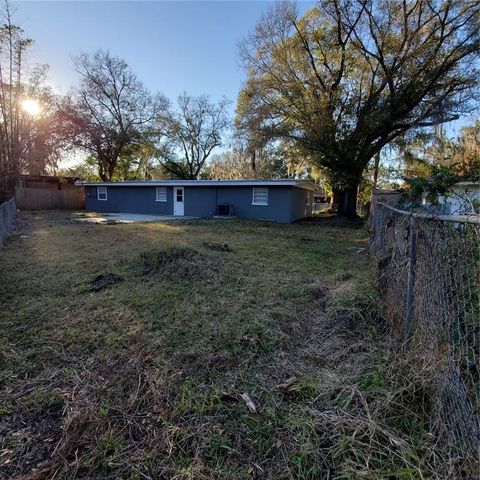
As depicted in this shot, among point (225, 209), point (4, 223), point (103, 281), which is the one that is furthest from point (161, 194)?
point (103, 281)

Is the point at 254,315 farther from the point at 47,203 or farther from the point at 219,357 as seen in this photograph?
the point at 47,203

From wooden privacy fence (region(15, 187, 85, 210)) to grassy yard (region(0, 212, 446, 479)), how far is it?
18948 millimetres

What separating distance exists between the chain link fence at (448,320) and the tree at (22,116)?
59.6 ft

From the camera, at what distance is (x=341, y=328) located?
125 inches

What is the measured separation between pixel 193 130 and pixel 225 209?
16046mm

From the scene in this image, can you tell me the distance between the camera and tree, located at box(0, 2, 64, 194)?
1602cm

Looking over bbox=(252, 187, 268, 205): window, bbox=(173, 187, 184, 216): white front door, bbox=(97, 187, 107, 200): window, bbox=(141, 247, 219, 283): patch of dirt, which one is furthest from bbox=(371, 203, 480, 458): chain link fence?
bbox=(97, 187, 107, 200): window

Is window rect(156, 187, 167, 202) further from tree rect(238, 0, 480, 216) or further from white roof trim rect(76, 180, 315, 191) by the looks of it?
tree rect(238, 0, 480, 216)

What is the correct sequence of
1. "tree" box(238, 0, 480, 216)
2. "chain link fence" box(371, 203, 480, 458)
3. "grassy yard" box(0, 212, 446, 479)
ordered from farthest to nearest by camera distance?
"tree" box(238, 0, 480, 216) → "grassy yard" box(0, 212, 446, 479) → "chain link fence" box(371, 203, 480, 458)

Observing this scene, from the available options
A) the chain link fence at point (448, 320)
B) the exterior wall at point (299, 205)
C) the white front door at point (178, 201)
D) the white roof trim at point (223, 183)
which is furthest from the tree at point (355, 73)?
the chain link fence at point (448, 320)

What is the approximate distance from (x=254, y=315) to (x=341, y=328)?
3.25 ft

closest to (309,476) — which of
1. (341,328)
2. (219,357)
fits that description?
(219,357)

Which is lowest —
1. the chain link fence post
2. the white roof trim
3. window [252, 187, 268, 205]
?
the chain link fence post

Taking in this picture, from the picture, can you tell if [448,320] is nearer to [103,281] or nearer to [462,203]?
[462,203]
